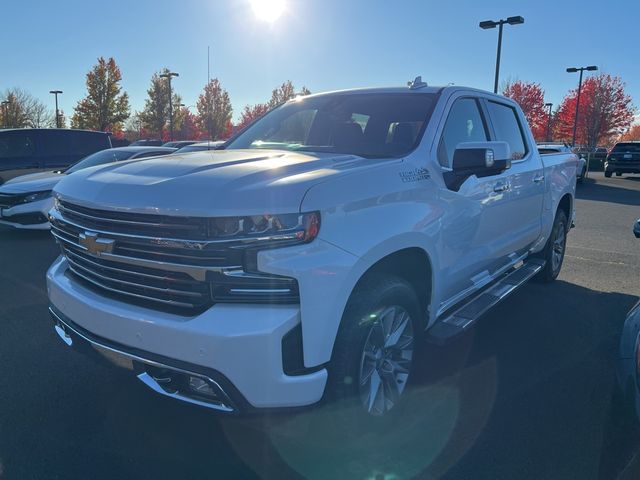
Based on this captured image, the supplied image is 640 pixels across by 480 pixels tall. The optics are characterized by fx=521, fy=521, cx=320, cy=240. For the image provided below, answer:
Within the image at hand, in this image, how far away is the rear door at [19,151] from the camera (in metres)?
10.9

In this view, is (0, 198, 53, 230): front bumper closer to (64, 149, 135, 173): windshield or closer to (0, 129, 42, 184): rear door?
(64, 149, 135, 173): windshield

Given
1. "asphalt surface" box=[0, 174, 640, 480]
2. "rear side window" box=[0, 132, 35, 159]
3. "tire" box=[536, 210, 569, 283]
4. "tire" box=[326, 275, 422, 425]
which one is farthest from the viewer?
"rear side window" box=[0, 132, 35, 159]

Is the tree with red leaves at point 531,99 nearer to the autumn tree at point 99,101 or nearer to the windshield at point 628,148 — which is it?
the windshield at point 628,148

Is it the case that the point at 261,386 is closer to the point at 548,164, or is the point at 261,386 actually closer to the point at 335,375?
the point at 335,375

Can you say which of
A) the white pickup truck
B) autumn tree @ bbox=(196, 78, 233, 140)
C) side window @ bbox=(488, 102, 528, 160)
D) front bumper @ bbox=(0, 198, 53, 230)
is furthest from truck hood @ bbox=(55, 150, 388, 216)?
autumn tree @ bbox=(196, 78, 233, 140)

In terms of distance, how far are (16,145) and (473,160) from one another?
10.9m

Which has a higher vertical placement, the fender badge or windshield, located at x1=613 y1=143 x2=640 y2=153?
windshield, located at x1=613 y1=143 x2=640 y2=153

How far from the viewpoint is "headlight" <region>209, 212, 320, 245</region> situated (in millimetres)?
2215

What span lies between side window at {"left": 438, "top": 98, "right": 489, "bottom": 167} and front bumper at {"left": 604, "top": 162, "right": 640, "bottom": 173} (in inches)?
1012

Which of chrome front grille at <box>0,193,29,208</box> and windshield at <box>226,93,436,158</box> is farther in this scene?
chrome front grille at <box>0,193,29,208</box>

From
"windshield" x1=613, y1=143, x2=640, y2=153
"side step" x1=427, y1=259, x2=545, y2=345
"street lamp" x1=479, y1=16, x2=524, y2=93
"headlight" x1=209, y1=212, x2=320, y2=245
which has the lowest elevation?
"side step" x1=427, y1=259, x2=545, y2=345

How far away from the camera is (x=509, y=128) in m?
4.86

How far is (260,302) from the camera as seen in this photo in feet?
7.29

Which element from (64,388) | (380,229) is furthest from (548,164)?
(64,388)
